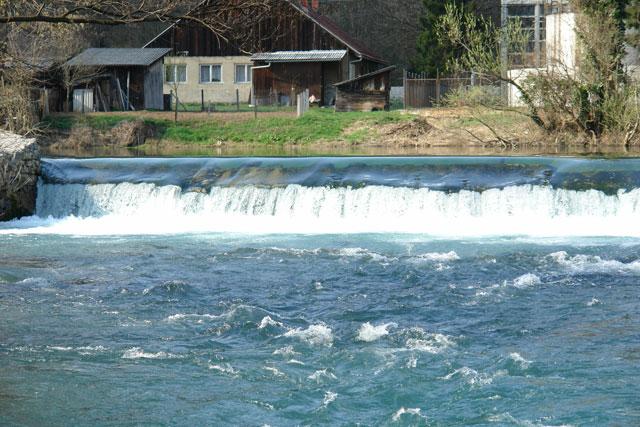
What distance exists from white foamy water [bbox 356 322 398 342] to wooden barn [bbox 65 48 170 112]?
108 feet

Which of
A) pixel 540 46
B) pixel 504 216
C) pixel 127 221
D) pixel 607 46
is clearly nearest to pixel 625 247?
pixel 504 216

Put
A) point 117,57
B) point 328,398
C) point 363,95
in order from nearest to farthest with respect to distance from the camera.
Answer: point 328,398, point 363,95, point 117,57

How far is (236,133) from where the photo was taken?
38.8 m

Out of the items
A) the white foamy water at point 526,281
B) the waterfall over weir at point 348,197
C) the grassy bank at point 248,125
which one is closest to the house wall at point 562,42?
the grassy bank at point 248,125

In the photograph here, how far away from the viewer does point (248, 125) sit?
39250 millimetres

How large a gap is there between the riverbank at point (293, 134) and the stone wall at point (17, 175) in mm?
10247

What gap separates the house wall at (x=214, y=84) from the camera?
50.9 metres

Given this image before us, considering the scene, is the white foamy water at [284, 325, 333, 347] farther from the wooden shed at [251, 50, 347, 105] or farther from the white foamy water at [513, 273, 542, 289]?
the wooden shed at [251, 50, 347, 105]

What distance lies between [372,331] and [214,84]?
1615 inches

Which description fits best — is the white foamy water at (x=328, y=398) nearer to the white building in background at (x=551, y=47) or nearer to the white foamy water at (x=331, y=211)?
the white foamy water at (x=331, y=211)

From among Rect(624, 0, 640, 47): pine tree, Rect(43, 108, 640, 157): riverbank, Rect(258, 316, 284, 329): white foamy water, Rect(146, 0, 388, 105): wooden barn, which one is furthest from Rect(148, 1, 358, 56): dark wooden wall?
Rect(258, 316, 284, 329): white foamy water

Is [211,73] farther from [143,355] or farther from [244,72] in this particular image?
[143,355]

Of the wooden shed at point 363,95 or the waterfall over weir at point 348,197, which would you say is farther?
the wooden shed at point 363,95

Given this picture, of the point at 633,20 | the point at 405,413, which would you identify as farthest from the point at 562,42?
the point at 405,413
